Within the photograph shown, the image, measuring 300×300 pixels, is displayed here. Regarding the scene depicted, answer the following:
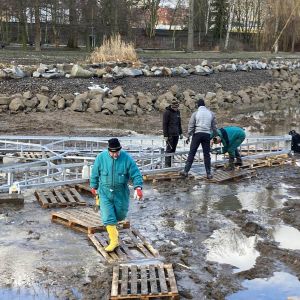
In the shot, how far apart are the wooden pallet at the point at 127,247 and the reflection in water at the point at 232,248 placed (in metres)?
0.81

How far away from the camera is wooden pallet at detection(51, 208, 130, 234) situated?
9.16 meters

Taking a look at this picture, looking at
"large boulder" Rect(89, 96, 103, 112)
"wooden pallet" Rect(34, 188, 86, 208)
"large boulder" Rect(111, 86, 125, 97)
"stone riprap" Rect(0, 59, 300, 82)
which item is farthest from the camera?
"stone riprap" Rect(0, 59, 300, 82)

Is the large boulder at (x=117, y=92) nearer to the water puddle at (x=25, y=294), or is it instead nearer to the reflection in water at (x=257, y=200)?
the reflection in water at (x=257, y=200)

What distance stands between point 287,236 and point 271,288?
2.03m

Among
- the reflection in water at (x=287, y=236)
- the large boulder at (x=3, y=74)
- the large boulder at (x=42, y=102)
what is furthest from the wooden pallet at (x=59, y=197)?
the large boulder at (x=3, y=74)

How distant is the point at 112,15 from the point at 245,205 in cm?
3755

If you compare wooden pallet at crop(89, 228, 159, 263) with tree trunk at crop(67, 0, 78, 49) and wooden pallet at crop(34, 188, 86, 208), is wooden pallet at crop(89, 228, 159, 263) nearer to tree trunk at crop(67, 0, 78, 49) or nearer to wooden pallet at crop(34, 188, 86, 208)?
wooden pallet at crop(34, 188, 86, 208)

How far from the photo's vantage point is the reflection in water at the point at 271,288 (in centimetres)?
716

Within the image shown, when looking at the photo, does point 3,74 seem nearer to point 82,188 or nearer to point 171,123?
point 171,123

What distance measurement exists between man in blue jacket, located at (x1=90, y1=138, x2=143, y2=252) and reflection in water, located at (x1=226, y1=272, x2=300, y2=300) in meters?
1.81

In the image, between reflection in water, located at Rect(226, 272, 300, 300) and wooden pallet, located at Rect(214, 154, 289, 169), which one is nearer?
reflection in water, located at Rect(226, 272, 300, 300)

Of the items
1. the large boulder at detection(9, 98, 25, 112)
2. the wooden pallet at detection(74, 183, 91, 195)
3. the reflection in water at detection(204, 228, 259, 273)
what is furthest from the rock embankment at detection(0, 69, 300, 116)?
the reflection in water at detection(204, 228, 259, 273)

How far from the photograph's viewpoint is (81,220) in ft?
31.0

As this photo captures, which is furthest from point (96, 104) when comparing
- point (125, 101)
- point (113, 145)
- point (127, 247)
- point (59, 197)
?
point (113, 145)
